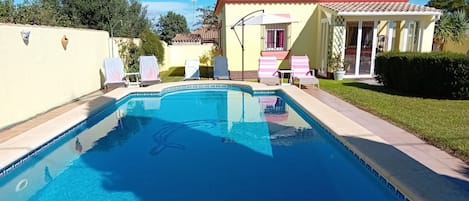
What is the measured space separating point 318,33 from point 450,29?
1153cm

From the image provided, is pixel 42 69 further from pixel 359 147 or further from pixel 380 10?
pixel 380 10

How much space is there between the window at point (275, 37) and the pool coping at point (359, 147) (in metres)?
7.22

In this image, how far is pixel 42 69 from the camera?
10.9 metres

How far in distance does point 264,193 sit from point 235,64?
13665 millimetres

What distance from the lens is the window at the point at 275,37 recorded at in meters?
18.8

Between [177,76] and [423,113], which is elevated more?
[177,76]

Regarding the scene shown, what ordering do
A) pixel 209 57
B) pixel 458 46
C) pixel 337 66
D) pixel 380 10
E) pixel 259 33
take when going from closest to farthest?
pixel 380 10, pixel 337 66, pixel 259 33, pixel 458 46, pixel 209 57

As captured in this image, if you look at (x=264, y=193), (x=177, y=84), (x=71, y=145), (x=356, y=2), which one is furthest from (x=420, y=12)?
(x=71, y=145)

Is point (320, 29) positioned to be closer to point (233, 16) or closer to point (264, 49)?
point (264, 49)

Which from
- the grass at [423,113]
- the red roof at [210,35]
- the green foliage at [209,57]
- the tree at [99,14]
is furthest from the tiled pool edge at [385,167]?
the red roof at [210,35]

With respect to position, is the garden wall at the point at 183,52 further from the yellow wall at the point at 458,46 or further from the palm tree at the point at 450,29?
the yellow wall at the point at 458,46

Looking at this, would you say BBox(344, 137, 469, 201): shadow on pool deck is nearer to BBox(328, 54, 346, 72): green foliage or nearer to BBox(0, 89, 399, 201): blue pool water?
BBox(0, 89, 399, 201): blue pool water

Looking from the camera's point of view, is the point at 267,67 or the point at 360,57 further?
the point at 360,57

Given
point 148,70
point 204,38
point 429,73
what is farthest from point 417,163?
point 204,38
